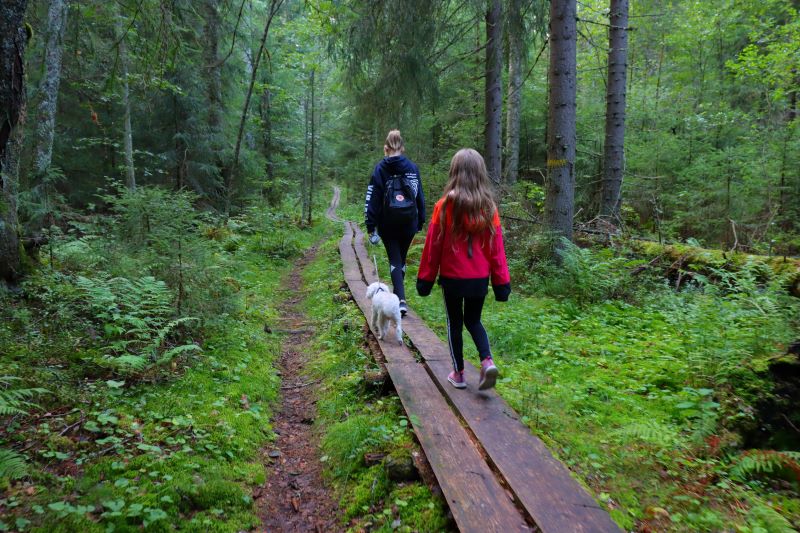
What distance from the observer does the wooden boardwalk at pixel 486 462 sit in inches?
94.7

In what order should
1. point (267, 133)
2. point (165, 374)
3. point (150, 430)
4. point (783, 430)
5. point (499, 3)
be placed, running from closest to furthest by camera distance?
point (783, 430)
point (150, 430)
point (165, 374)
point (499, 3)
point (267, 133)

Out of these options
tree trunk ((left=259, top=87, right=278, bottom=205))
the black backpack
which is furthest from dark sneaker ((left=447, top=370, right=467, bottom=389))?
tree trunk ((left=259, top=87, right=278, bottom=205))

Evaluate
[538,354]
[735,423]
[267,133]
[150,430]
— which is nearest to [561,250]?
[538,354]

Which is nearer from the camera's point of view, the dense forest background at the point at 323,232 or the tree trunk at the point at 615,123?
the dense forest background at the point at 323,232

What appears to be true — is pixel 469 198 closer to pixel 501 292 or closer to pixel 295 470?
pixel 501 292

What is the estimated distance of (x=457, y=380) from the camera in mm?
4090

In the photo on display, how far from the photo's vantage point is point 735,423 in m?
3.31

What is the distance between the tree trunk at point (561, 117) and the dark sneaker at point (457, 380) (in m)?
4.61

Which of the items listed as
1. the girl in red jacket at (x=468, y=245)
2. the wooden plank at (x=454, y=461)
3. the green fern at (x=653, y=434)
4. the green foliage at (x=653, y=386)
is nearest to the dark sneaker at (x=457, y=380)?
the girl in red jacket at (x=468, y=245)

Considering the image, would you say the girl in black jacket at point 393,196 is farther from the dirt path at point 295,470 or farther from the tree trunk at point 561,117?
the tree trunk at point 561,117

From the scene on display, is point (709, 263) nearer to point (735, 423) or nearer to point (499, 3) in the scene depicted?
point (735, 423)

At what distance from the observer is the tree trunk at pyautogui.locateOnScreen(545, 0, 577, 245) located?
24.4 feet

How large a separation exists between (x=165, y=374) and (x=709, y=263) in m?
7.97

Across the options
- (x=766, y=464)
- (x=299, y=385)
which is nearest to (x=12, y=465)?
(x=299, y=385)
